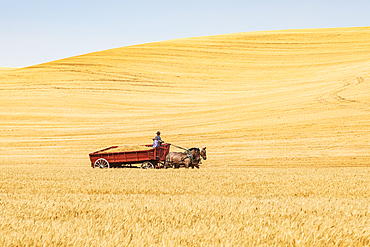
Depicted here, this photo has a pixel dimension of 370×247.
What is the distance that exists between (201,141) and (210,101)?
15.2 m

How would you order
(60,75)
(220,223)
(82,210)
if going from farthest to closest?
(60,75) → (82,210) → (220,223)

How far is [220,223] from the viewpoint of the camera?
6.46m

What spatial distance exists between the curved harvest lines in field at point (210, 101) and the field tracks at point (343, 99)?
8 centimetres

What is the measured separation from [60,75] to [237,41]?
1234 inches

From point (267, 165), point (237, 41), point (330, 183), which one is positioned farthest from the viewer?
point (237, 41)

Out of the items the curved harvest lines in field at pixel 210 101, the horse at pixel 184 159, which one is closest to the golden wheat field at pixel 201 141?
the curved harvest lines in field at pixel 210 101

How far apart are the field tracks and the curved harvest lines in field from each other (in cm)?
8

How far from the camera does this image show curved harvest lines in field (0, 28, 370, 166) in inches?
1022

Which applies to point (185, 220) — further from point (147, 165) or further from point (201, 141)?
point (201, 141)

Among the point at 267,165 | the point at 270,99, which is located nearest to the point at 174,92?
the point at 270,99

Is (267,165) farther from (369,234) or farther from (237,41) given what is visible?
(237,41)

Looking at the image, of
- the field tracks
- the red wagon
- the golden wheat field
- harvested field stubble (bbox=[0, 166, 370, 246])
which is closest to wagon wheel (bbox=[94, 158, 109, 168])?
the red wagon

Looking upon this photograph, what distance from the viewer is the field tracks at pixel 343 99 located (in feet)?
108

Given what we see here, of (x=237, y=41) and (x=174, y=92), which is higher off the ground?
(x=237, y=41)
